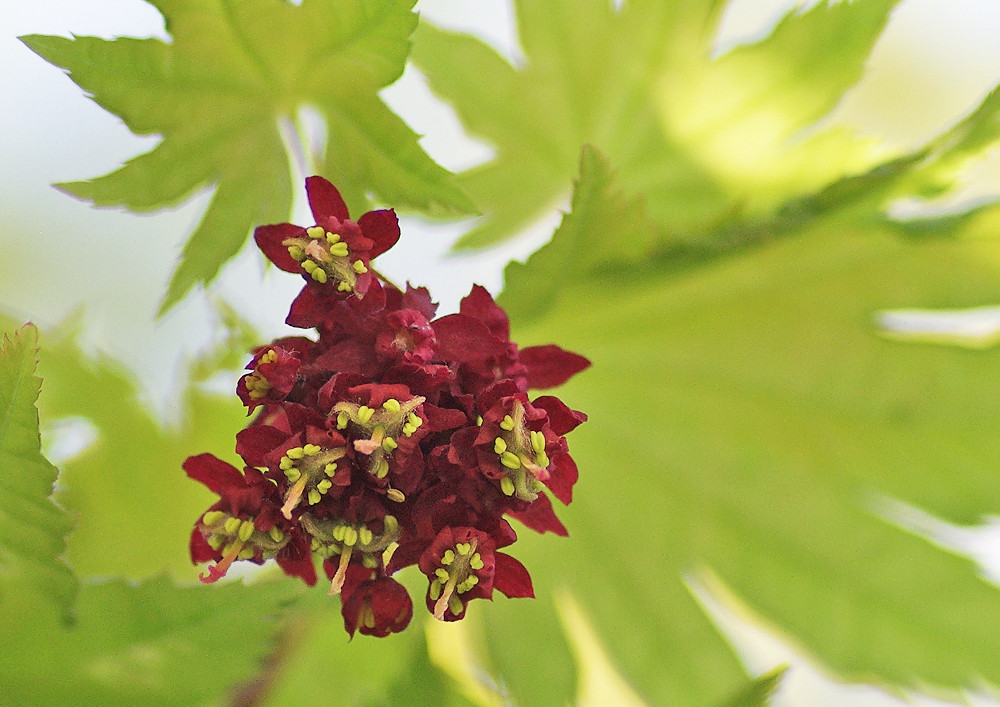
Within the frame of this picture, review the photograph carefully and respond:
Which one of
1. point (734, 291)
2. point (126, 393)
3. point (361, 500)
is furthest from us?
point (126, 393)

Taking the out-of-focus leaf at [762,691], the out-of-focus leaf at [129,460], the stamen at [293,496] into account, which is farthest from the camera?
the out-of-focus leaf at [129,460]

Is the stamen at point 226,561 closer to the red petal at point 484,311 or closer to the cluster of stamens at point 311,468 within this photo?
the cluster of stamens at point 311,468

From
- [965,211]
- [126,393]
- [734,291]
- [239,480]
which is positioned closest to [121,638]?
[239,480]

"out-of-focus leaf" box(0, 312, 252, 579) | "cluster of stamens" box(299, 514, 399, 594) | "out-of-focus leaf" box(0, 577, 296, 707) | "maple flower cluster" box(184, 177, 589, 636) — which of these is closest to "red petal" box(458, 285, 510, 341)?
"maple flower cluster" box(184, 177, 589, 636)

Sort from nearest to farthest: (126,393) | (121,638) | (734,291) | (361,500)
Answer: (361,500) < (121,638) < (734,291) < (126,393)

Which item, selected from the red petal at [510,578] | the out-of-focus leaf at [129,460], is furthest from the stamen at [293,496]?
the out-of-focus leaf at [129,460]

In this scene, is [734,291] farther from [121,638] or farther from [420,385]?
[121,638]

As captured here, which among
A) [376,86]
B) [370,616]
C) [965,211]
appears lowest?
[370,616]

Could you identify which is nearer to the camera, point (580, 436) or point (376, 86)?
point (376, 86)
